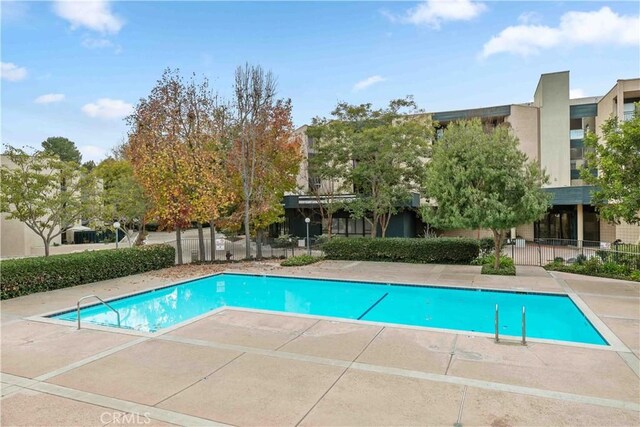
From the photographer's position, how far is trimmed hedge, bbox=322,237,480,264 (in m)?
17.8

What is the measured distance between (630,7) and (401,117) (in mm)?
12201

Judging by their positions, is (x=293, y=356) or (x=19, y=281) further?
(x=19, y=281)

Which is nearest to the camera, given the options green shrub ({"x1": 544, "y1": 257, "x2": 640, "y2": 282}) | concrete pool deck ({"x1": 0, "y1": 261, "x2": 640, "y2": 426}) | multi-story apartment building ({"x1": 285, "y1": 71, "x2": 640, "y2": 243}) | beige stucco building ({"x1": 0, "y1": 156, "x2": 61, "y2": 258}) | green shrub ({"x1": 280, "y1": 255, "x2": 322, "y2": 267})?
concrete pool deck ({"x1": 0, "y1": 261, "x2": 640, "y2": 426})

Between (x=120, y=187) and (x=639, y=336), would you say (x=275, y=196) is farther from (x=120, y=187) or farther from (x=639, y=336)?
(x=639, y=336)

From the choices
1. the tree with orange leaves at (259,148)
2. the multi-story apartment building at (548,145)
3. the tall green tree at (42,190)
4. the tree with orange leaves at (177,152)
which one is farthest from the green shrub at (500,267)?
the tall green tree at (42,190)

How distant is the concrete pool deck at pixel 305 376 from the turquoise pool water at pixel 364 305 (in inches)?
50.6

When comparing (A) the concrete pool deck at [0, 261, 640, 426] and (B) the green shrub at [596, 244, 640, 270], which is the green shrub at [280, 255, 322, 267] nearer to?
(A) the concrete pool deck at [0, 261, 640, 426]

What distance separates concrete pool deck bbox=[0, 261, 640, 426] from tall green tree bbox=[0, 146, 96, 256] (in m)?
5.04

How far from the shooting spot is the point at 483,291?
12469 mm

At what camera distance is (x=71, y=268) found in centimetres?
1312

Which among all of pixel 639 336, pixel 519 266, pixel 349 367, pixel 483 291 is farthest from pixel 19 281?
pixel 519 266

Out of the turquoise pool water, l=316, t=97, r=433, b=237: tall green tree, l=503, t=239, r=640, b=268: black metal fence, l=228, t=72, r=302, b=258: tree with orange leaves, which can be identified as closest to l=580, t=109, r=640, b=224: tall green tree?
l=503, t=239, r=640, b=268: black metal fence

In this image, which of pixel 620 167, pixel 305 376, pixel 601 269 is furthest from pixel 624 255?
pixel 305 376

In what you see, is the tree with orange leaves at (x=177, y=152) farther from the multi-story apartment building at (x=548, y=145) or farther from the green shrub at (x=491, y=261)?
the green shrub at (x=491, y=261)
